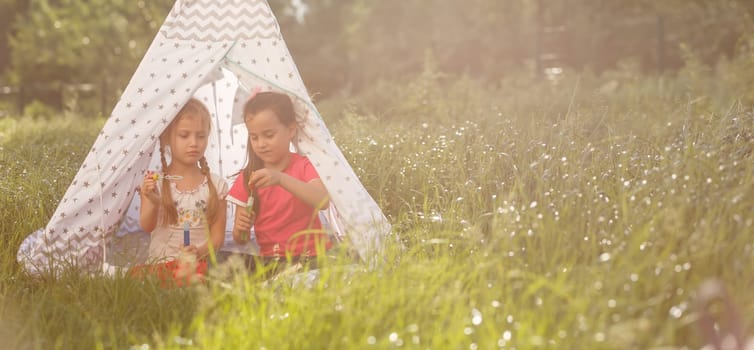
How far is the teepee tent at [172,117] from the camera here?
418 centimetres

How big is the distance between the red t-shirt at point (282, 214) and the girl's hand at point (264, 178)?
23 centimetres

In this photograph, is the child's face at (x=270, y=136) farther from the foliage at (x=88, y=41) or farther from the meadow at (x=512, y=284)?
the foliage at (x=88, y=41)

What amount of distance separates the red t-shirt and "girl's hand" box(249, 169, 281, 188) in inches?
9.2

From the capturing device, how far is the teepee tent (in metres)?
4.18

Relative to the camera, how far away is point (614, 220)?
3396mm

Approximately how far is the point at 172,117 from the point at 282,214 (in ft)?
2.75

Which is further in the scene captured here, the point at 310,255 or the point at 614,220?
the point at 310,255

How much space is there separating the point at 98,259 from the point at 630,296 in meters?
2.69

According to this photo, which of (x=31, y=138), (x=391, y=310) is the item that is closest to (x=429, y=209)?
(x=391, y=310)

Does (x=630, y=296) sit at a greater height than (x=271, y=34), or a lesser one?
lesser

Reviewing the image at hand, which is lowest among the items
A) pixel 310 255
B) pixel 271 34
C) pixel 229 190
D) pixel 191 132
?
pixel 310 255

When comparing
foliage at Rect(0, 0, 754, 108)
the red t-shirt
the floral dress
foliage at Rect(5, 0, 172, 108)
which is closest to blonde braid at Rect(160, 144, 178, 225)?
the floral dress

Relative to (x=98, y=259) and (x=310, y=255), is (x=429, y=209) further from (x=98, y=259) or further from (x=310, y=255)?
(x=98, y=259)

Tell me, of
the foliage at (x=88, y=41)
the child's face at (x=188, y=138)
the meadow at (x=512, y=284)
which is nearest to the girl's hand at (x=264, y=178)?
the child's face at (x=188, y=138)
